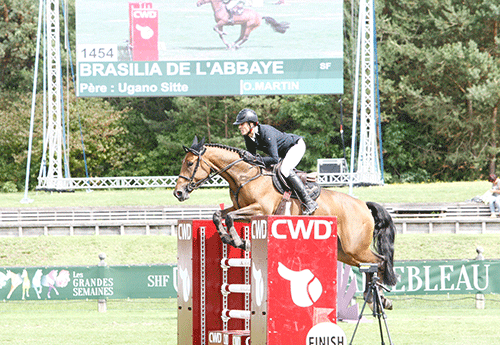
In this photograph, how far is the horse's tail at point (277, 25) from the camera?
28.1 meters

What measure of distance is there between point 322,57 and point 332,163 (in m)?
4.57

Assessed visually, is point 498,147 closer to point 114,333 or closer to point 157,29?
point 157,29

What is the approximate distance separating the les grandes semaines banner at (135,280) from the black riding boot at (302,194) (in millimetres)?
5708

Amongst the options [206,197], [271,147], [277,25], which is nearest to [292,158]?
[271,147]

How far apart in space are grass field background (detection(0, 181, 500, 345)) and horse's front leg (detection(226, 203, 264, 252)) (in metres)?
2.26

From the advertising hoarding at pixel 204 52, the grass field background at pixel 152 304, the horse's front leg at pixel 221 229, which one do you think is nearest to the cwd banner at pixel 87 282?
the grass field background at pixel 152 304

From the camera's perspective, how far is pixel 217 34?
1120 inches

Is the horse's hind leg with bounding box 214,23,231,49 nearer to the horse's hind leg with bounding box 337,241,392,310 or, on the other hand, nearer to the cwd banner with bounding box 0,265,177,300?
the cwd banner with bounding box 0,265,177,300

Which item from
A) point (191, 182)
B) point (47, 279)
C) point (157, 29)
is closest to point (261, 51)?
point (157, 29)

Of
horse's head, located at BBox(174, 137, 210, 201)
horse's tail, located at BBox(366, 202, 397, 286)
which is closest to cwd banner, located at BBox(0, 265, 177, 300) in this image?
horse's tail, located at BBox(366, 202, 397, 286)

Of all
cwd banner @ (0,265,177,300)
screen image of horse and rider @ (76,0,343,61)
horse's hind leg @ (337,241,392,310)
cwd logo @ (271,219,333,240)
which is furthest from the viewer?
screen image of horse and rider @ (76,0,343,61)

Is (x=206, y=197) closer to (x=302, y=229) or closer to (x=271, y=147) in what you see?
(x=271, y=147)

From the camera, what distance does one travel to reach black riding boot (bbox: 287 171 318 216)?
889cm

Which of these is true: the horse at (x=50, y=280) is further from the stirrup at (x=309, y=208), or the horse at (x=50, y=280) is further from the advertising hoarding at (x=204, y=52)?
the advertising hoarding at (x=204, y=52)
